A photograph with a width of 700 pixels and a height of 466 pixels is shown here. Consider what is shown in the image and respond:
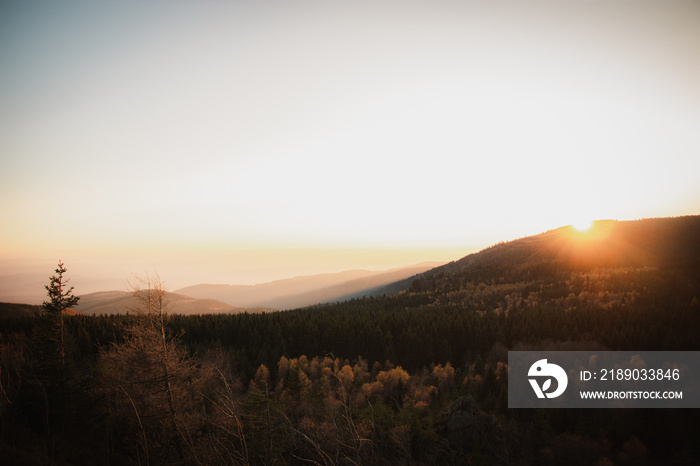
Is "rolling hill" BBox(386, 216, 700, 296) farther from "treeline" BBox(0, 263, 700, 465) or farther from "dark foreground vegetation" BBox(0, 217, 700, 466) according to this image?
"treeline" BBox(0, 263, 700, 465)

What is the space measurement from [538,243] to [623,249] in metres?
45.5

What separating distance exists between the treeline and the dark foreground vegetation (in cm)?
22

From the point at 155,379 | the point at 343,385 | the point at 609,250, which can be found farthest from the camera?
the point at 609,250

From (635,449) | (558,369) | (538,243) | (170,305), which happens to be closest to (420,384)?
(558,369)

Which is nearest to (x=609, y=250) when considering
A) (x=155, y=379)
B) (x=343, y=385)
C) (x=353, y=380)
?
(x=353, y=380)

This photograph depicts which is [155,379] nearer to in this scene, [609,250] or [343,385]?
[343,385]

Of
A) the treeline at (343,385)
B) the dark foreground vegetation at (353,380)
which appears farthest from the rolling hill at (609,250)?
the treeline at (343,385)

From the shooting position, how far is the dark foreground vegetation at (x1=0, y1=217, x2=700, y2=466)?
17.4m

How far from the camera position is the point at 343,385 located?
12.6 metres

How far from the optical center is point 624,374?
46594mm

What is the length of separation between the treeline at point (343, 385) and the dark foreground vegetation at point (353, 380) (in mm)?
218

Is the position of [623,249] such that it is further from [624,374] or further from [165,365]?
[165,365]

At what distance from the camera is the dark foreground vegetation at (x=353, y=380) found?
1736 centimetres

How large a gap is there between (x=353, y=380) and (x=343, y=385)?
52.4 meters
